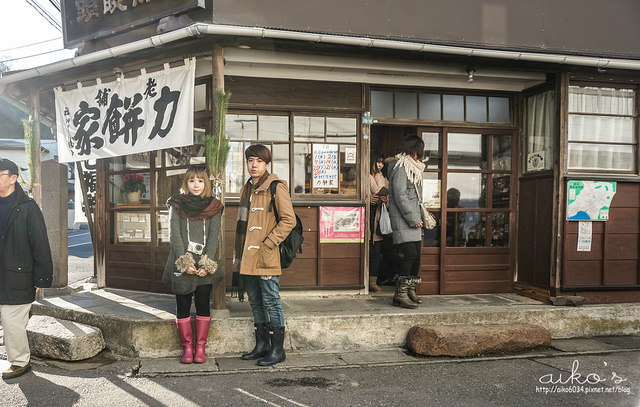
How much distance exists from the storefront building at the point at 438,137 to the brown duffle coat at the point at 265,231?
1.60m

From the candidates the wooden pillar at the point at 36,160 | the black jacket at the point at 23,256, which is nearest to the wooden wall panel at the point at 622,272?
the black jacket at the point at 23,256

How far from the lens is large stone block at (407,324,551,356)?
539cm

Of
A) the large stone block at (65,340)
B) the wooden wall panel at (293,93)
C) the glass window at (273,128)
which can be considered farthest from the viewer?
the glass window at (273,128)

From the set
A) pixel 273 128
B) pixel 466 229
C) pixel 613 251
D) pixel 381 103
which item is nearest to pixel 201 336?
pixel 273 128

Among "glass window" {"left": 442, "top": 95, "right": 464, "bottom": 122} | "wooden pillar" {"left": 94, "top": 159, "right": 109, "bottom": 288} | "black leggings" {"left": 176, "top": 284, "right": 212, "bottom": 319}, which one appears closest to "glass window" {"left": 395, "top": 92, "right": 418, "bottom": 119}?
"glass window" {"left": 442, "top": 95, "right": 464, "bottom": 122}

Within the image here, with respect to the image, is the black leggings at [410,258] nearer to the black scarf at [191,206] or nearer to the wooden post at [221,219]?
the wooden post at [221,219]

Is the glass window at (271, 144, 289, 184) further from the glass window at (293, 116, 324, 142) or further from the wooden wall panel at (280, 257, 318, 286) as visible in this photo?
the wooden wall panel at (280, 257, 318, 286)

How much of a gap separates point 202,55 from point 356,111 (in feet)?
7.68

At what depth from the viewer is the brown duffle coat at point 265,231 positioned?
4.87m

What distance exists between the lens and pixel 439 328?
557cm

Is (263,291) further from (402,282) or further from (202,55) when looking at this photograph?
(202,55)

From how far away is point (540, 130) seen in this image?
7086 millimetres

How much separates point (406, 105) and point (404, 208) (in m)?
1.90

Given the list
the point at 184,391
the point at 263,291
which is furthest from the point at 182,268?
the point at 184,391
